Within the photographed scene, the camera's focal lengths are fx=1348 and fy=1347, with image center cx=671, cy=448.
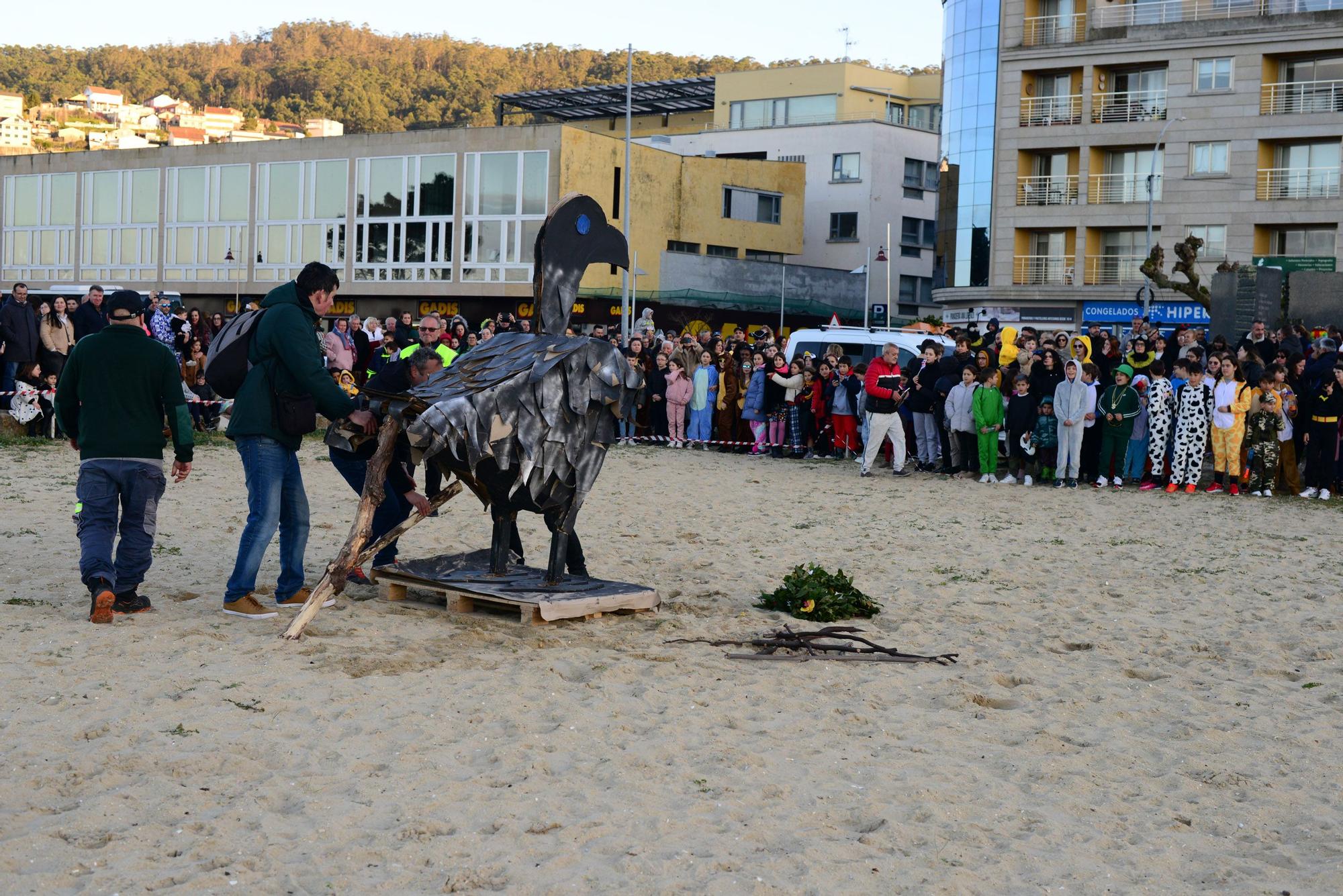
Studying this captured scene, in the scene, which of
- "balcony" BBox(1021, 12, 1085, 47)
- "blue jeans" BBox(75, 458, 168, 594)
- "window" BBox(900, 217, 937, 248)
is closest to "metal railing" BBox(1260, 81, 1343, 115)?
"balcony" BBox(1021, 12, 1085, 47)

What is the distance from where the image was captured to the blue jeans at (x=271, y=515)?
26.2 ft

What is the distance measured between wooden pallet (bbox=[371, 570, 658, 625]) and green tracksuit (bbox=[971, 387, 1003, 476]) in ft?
33.8

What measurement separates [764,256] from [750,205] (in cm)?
243

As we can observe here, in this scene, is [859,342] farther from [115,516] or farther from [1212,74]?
[1212,74]

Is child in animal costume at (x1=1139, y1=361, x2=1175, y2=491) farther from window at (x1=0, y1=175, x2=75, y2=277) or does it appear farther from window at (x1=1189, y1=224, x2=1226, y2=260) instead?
window at (x1=0, y1=175, x2=75, y2=277)

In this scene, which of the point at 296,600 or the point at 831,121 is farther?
the point at 831,121

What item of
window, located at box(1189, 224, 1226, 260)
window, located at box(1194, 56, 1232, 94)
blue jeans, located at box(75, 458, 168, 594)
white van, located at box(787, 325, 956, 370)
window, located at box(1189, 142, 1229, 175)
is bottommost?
blue jeans, located at box(75, 458, 168, 594)

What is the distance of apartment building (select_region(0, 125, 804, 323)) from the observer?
48000mm

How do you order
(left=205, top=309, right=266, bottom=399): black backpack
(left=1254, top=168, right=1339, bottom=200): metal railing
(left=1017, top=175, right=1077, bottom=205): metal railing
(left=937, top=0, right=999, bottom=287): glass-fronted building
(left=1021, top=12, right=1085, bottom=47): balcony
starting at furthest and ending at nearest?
(left=937, top=0, right=999, bottom=287): glass-fronted building < (left=1017, top=175, right=1077, bottom=205): metal railing < (left=1021, top=12, right=1085, bottom=47): balcony < (left=1254, top=168, right=1339, bottom=200): metal railing < (left=205, top=309, right=266, bottom=399): black backpack

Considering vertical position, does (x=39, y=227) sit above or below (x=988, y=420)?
above

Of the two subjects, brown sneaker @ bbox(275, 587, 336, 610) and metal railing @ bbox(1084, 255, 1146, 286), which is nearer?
brown sneaker @ bbox(275, 587, 336, 610)

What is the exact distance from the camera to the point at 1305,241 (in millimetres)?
42625

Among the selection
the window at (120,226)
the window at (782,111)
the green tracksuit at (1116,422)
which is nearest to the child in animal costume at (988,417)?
the green tracksuit at (1116,422)

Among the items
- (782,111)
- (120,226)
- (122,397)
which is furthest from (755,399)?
(782,111)
